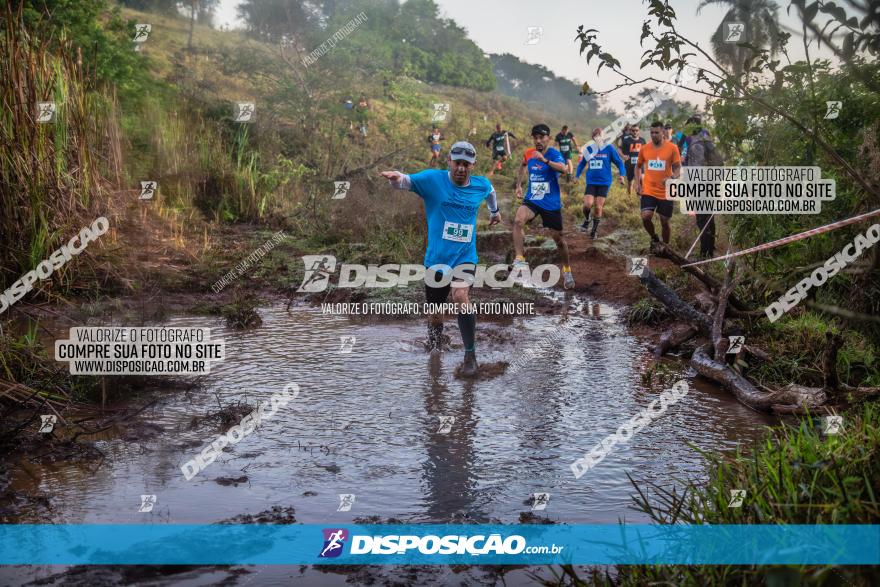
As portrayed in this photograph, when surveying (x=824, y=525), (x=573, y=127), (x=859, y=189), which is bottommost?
(x=824, y=525)

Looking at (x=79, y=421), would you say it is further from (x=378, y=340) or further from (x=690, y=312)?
(x=690, y=312)

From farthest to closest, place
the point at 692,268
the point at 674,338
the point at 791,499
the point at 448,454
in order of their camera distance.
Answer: the point at 692,268 < the point at 674,338 < the point at 448,454 < the point at 791,499

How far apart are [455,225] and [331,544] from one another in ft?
13.1

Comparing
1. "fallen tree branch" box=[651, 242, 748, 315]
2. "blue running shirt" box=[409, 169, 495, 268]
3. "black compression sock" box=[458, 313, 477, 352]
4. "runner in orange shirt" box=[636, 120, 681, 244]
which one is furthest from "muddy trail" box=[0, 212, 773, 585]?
"runner in orange shirt" box=[636, 120, 681, 244]

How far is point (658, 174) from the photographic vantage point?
11.7 meters

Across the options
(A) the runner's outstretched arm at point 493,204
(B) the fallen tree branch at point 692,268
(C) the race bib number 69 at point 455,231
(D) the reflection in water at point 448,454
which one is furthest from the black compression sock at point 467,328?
(B) the fallen tree branch at point 692,268

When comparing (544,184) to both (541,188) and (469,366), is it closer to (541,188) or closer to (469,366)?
(541,188)

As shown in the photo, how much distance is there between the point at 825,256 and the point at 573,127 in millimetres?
52622

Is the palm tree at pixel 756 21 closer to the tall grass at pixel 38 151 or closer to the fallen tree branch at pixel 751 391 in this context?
the fallen tree branch at pixel 751 391

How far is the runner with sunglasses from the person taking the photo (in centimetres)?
719

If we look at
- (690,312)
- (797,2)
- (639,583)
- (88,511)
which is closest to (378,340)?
(690,312)

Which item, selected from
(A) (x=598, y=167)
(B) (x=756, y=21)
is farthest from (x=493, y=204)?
(A) (x=598, y=167)

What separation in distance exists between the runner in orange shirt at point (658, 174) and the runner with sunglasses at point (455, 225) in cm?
517

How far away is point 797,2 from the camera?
293 cm
